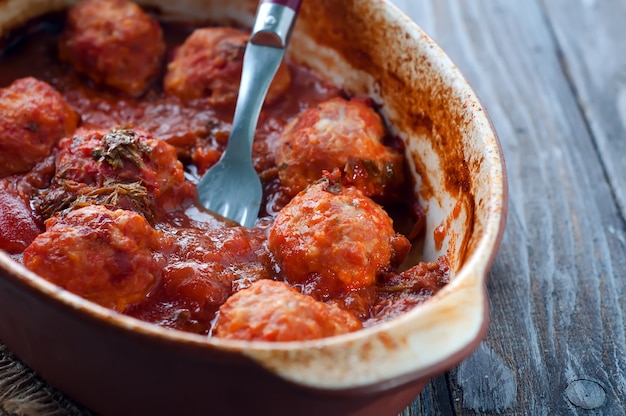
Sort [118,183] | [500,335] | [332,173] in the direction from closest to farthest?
[118,183] → [332,173] → [500,335]

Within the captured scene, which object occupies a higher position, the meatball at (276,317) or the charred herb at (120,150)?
the charred herb at (120,150)

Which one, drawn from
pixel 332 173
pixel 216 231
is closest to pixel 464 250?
pixel 332 173

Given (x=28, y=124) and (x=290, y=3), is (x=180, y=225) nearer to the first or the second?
(x=28, y=124)

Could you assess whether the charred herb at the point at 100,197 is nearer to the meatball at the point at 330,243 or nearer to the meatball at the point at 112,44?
the meatball at the point at 330,243

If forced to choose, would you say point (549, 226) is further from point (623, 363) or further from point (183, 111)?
point (183, 111)

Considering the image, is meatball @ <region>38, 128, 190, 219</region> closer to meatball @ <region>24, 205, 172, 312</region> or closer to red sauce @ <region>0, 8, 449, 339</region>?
red sauce @ <region>0, 8, 449, 339</region>

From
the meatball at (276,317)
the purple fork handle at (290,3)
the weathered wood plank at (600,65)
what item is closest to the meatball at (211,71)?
the purple fork handle at (290,3)

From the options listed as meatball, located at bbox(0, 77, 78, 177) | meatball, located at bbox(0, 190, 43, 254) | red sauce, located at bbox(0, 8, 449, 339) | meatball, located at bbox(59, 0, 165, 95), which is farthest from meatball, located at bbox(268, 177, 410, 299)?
meatball, located at bbox(59, 0, 165, 95)
